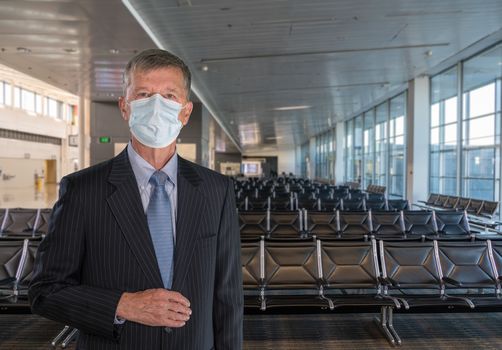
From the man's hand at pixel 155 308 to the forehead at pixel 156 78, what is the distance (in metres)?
0.62

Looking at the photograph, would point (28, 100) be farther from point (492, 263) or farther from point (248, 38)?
point (492, 263)

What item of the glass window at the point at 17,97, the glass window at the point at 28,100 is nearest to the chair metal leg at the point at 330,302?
the glass window at the point at 17,97

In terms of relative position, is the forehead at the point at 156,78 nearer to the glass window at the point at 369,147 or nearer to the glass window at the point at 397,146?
the glass window at the point at 397,146

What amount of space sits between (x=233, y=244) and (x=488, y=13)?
9.03 metres

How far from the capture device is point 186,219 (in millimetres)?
1233

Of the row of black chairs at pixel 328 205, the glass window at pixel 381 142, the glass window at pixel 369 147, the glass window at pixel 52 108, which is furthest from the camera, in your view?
the glass window at pixel 52 108

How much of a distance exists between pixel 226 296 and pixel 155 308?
11.9 inches

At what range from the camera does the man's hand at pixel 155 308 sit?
42.8 inches

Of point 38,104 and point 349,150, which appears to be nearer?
point 349,150

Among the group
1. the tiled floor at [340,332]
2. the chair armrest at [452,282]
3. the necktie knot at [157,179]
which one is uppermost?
the necktie knot at [157,179]

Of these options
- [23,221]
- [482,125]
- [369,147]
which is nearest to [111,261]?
[23,221]

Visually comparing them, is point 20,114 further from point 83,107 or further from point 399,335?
point 399,335

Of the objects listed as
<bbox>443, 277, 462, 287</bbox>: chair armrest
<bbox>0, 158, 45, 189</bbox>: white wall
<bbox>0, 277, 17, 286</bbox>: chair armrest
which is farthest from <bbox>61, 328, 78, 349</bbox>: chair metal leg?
<bbox>0, 158, 45, 189</bbox>: white wall

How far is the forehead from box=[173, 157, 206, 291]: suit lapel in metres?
0.27
